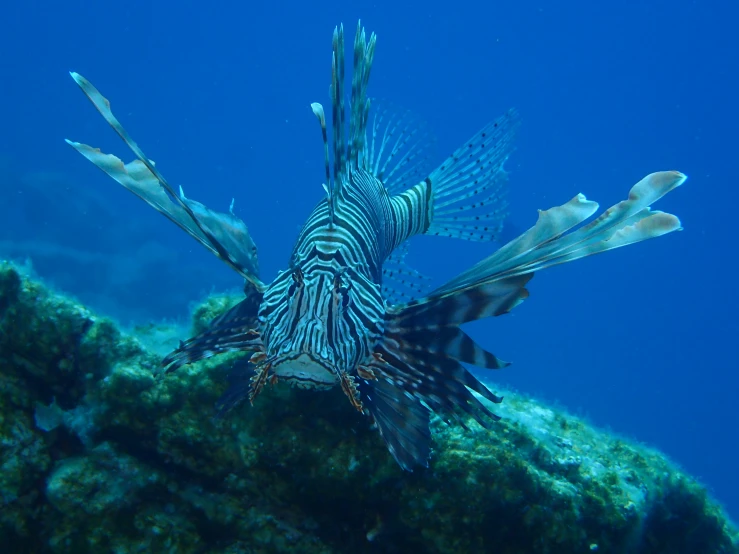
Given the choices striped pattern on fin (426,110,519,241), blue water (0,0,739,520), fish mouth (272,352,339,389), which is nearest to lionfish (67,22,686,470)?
fish mouth (272,352,339,389)

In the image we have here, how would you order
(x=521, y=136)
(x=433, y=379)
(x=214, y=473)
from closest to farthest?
(x=433, y=379) → (x=214, y=473) → (x=521, y=136)

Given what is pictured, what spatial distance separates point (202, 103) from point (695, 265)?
268 feet

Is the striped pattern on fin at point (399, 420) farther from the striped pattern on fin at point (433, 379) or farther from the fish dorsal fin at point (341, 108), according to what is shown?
the fish dorsal fin at point (341, 108)

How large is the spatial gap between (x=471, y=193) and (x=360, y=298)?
3029 mm

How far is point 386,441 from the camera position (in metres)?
2.46

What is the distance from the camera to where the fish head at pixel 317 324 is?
2.22 m

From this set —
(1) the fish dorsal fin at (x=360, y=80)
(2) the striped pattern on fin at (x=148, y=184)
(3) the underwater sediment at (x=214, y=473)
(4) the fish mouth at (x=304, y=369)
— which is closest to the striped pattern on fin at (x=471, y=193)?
(1) the fish dorsal fin at (x=360, y=80)

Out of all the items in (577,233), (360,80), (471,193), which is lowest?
(577,233)

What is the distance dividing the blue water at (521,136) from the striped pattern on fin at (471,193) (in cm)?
4177

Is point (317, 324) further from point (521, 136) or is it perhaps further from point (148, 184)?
point (521, 136)

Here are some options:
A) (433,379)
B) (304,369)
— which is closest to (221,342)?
(304,369)

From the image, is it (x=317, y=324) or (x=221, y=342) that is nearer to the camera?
(x=317, y=324)

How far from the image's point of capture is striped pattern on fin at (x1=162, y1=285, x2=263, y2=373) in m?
2.52

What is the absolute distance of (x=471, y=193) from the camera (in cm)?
523
